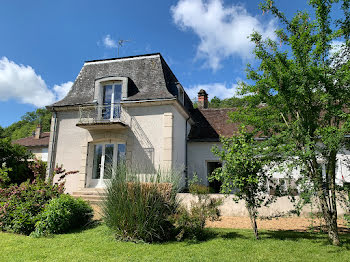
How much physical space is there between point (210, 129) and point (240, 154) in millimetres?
8911

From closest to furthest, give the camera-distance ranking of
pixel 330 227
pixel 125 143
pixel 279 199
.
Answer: pixel 330 227 → pixel 279 199 → pixel 125 143

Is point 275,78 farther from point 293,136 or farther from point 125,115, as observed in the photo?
point 125,115

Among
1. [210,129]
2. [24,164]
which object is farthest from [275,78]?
[24,164]

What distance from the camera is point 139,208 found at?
208 inches

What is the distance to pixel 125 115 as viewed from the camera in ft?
39.3

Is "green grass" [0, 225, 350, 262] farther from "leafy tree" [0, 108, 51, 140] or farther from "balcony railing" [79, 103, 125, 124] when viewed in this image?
"leafy tree" [0, 108, 51, 140]

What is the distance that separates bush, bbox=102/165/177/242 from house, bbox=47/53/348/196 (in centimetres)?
497

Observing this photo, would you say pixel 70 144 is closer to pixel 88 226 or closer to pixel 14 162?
pixel 14 162

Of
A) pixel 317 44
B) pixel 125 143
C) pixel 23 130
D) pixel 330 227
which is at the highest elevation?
pixel 23 130

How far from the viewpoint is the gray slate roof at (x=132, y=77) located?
1230 cm

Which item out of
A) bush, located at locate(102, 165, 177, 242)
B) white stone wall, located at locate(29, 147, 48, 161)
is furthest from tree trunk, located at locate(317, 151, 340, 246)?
white stone wall, located at locate(29, 147, 48, 161)

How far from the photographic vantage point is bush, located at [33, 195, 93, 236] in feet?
19.9

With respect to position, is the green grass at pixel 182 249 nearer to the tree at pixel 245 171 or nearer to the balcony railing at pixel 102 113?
the tree at pixel 245 171

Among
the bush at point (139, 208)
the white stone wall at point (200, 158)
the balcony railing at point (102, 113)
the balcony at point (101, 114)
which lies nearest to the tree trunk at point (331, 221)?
the bush at point (139, 208)
